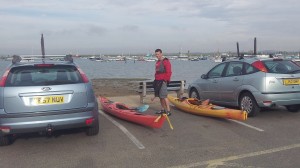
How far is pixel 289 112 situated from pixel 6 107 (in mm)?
7179

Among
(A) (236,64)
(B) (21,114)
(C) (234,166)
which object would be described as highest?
(A) (236,64)

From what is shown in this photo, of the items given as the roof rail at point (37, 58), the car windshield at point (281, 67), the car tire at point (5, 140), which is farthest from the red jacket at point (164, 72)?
the car tire at point (5, 140)

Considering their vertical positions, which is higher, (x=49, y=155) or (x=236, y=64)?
(x=236, y=64)

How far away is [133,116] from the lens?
7820 mm

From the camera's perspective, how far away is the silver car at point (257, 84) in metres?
8.22

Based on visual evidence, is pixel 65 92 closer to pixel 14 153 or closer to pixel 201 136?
pixel 14 153

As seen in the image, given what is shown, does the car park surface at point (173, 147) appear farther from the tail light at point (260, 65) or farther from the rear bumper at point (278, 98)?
the tail light at point (260, 65)

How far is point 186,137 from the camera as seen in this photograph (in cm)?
686

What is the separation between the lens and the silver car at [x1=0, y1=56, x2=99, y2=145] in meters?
5.71

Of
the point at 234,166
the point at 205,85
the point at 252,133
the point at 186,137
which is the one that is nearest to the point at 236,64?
the point at 205,85

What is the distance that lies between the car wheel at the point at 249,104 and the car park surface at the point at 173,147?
426 millimetres

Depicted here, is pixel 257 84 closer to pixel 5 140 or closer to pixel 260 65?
pixel 260 65

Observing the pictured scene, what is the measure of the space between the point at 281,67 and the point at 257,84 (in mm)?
833

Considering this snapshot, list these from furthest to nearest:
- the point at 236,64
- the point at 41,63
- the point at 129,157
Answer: the point at 236,64 < the point at 41,63 < the point at 129,157
